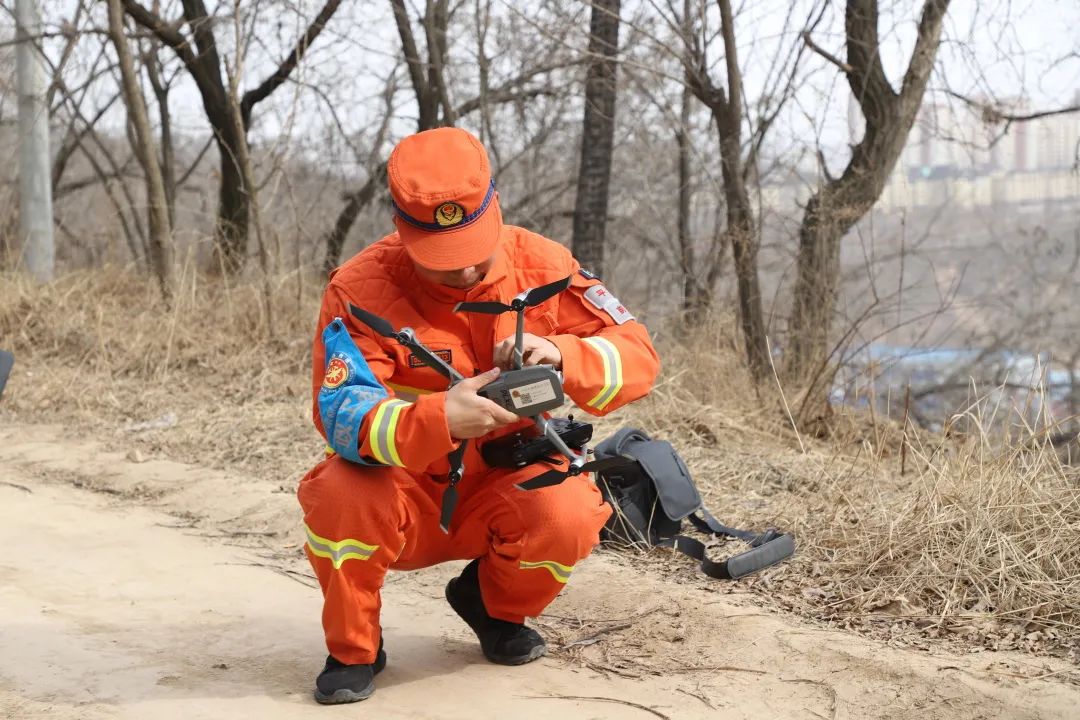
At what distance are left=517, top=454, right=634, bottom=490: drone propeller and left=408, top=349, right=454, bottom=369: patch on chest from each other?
37 cm

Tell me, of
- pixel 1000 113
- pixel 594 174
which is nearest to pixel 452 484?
pixel 1000 113

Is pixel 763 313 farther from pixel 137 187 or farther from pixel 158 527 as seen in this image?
pixel 137 187

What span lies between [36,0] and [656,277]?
22.3 feet

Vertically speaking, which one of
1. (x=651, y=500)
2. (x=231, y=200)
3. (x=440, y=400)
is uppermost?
(x=231, y=200)

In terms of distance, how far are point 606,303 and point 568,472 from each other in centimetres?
48

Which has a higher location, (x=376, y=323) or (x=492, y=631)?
(x=376, y=323)

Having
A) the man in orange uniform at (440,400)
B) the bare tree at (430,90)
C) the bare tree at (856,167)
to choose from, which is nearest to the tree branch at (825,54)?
the bare tree at (856,167)

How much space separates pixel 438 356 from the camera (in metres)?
2.81

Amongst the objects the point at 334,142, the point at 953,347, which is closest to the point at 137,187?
the point at 334,142

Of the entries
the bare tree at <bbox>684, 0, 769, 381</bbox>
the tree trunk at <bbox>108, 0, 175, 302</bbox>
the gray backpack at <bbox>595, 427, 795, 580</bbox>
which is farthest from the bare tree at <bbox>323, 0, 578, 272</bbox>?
the gray backpack at <bbox>595, 427, 795, 580</bbox>

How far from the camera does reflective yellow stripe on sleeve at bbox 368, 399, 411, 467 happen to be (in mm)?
2553

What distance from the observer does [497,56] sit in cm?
1087

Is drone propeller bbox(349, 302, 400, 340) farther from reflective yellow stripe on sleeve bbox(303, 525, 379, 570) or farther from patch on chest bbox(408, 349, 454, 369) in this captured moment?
reflective yellow stripe on sleeve bbox(303, 525, 379, 570)

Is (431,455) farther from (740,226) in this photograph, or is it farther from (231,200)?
(231,200)
